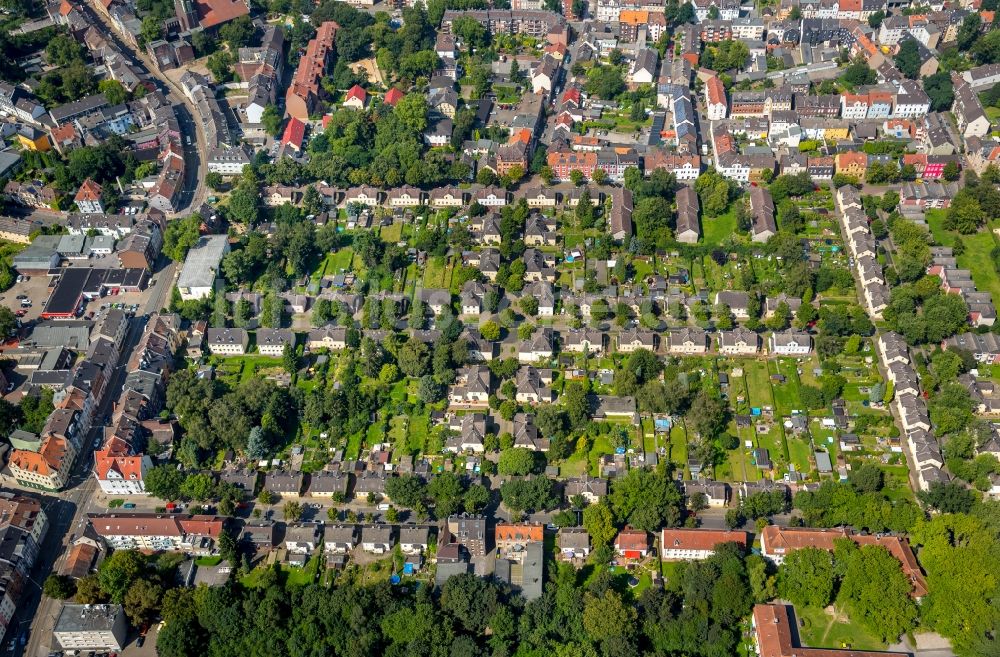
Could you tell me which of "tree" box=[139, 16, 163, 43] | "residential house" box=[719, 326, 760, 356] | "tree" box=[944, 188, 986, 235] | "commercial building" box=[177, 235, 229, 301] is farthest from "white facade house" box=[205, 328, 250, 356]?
"tree" box=[944, 188, 986, 235]

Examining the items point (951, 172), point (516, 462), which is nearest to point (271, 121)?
point (516, 462)

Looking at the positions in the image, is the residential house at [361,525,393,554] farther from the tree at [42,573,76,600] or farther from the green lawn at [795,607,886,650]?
the green lawn at [795,607,886,650]

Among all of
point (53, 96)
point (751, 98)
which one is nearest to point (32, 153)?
point (53, 96)

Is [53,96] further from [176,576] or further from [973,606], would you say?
[973,606]

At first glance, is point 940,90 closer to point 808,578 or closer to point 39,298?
point 808,578

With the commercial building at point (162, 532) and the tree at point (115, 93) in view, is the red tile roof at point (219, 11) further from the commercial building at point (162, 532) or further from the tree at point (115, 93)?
the commercial building at point (162, 532)
